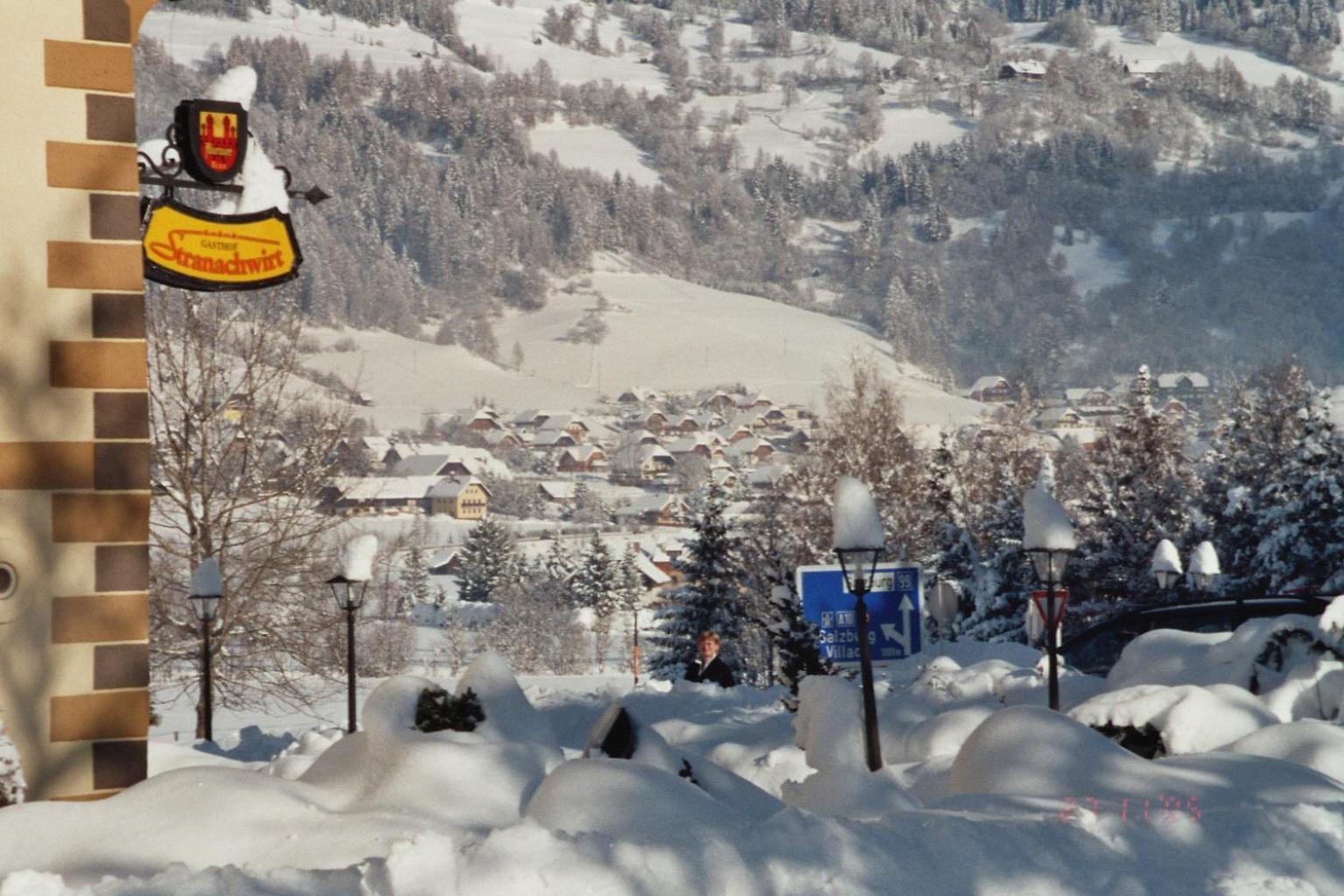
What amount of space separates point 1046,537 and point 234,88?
293 inches

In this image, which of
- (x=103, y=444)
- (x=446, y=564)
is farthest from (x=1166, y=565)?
(x=446, y=564)

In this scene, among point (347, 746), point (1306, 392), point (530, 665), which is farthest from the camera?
point (530, 665)

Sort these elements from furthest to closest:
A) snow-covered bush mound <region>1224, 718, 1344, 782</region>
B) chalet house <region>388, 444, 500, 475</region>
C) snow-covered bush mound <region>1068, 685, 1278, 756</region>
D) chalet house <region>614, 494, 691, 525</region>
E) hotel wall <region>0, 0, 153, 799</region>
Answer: chalet house <region>388, 444, 500, 475</region>, chalet house <region>614, 494, 691, 525</region>, snow-covered bush mound <region>1068, 685, 1278, 756</region>, snow-covered bush mound <region>1224, 718, 1344, 782</region>, hotel wall <region>0, 0, 153, 799</region>

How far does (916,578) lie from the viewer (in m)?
14.3

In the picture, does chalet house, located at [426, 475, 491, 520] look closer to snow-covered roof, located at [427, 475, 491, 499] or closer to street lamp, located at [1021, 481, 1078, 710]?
snow-covered roof, located at [427, 475, 491, 499]

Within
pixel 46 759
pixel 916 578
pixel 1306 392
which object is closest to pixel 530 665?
pixel 1306 392

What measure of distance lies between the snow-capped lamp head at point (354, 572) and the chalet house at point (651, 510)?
147 meters

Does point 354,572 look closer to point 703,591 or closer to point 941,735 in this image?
point 941,735

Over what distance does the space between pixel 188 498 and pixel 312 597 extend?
15.0 ft

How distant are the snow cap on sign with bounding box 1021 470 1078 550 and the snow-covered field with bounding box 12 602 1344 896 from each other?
219 inches

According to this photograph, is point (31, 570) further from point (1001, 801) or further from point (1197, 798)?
point (1197, 798)

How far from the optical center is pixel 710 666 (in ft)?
53.7

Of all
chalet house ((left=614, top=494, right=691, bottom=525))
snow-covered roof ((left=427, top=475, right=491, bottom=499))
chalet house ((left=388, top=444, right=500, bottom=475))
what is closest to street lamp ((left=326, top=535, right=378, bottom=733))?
chalet house ((left=614, top=494, right=691, bottom=525))

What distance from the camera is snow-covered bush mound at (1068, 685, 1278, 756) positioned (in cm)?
830
